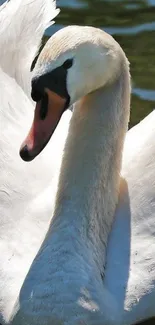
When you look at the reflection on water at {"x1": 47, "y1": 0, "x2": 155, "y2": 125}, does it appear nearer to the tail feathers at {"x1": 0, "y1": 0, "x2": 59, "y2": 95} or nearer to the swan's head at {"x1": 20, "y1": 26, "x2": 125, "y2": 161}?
the tail feathers at {"x1": 0, "y1": 0, "x2": 59, "y2": 95}

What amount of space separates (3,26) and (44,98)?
193 cm

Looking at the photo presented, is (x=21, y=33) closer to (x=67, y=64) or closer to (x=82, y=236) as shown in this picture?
(x=82, y=236)

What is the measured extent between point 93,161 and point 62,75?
738 mm

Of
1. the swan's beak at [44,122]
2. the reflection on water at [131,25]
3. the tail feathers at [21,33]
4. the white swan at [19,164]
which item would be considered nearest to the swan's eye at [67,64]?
the swan's beak at [44,122]

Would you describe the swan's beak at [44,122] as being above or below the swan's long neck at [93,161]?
above

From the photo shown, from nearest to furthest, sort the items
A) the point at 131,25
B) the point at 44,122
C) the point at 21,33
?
1. the point at 44,122
2. the point at 21,33
3. the point at 131,25

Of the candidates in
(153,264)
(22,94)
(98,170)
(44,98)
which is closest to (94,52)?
(44,98)

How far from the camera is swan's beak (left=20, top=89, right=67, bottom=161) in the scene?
5.09 metres

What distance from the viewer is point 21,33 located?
7.04 metres

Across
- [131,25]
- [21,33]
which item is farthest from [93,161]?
[131,25]

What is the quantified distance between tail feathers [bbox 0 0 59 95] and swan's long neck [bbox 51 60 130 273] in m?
1.34

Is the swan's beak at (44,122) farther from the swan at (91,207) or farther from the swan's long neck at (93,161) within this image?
the swan's long neck at (93,161)

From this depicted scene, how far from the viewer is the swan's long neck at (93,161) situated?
554cm

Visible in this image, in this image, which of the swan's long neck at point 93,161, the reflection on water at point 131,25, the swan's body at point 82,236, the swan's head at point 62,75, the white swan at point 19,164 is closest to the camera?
the swan's head at point 62,75
